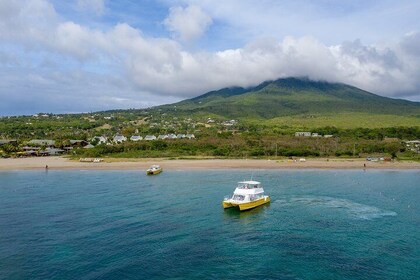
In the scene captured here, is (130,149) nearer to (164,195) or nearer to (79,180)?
(79,180)

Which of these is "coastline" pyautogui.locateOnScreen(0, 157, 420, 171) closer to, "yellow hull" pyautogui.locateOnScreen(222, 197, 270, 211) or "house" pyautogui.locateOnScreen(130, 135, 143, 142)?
"house" pyautogui.locateOnScreen(130, 135, 143, 142)

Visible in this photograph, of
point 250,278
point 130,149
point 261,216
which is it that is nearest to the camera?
point 250,278

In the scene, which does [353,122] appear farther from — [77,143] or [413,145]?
[77,143]

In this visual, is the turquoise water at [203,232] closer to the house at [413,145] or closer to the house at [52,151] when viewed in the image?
the house at [413,145]

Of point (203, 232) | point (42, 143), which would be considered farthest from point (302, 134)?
point (203, 232)

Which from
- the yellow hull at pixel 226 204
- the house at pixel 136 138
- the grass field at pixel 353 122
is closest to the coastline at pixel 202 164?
the house at pixel 136 138

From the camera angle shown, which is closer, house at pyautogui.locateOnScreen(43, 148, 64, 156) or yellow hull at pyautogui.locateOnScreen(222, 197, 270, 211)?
yellow hull at pyautogui.locateOnScreen(222, 197, 270, 211)

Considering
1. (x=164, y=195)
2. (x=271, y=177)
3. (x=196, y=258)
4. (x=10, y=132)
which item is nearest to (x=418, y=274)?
(x=196, y=258)

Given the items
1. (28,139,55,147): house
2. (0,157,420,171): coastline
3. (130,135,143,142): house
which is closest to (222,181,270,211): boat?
(0,157,420,171): coastline
